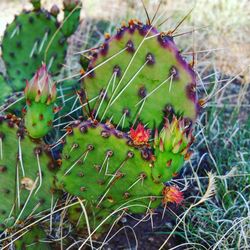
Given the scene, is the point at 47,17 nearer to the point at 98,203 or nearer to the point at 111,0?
the point at 98,203

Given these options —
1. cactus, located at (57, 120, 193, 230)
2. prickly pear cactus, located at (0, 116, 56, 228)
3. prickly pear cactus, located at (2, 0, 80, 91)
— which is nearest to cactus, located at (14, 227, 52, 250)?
prickly pear cactus, located at (0, 116, 56, 228)

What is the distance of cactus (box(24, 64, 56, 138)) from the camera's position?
1.43 meters

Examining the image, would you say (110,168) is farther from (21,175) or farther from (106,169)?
(21,175)

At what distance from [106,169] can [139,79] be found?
27 centimetres

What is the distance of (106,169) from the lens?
1.58 meters

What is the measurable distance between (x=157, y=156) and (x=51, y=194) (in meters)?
0.40

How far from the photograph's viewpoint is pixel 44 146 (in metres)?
1.60

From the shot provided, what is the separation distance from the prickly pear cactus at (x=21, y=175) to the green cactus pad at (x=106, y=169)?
6cm

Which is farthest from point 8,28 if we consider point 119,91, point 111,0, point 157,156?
point 111,0

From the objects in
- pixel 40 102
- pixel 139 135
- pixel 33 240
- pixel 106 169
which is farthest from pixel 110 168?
pixel 33 240

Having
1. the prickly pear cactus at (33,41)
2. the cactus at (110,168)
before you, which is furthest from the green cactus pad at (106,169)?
the prickly pear cactus at (33,41)

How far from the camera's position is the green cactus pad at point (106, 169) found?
1528mm

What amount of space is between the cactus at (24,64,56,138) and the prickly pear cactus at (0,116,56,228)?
91mm

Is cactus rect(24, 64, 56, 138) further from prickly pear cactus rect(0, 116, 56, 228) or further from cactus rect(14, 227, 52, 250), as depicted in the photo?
cactus rect(14, 227, 52, 250)
